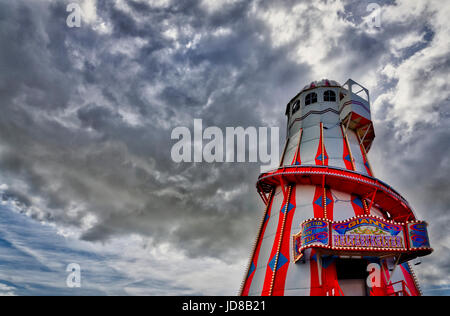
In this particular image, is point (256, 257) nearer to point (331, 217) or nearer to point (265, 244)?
point (265, 244)

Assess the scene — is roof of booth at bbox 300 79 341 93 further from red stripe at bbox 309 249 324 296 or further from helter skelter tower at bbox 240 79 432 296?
red stripe at bbox 309 249 324 296

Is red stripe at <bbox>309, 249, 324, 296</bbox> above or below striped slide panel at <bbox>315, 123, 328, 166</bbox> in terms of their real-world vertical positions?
below

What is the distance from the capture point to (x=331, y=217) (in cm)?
2381

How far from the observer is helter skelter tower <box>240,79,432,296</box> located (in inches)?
762

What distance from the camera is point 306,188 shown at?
86.1 ft

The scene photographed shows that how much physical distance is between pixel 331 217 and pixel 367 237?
4.76m

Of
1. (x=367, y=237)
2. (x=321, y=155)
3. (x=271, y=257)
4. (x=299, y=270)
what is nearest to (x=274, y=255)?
A: (x=271, y=257)

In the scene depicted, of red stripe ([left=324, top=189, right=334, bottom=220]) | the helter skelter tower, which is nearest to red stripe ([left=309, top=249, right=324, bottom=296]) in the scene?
the helter skelter tower

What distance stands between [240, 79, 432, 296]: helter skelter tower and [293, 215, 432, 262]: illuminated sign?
0.19ft

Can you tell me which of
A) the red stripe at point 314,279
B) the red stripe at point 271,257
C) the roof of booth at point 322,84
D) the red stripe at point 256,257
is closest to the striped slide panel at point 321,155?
the red stripe at point 271,257

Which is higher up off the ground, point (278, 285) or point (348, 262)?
point (348, 262)
